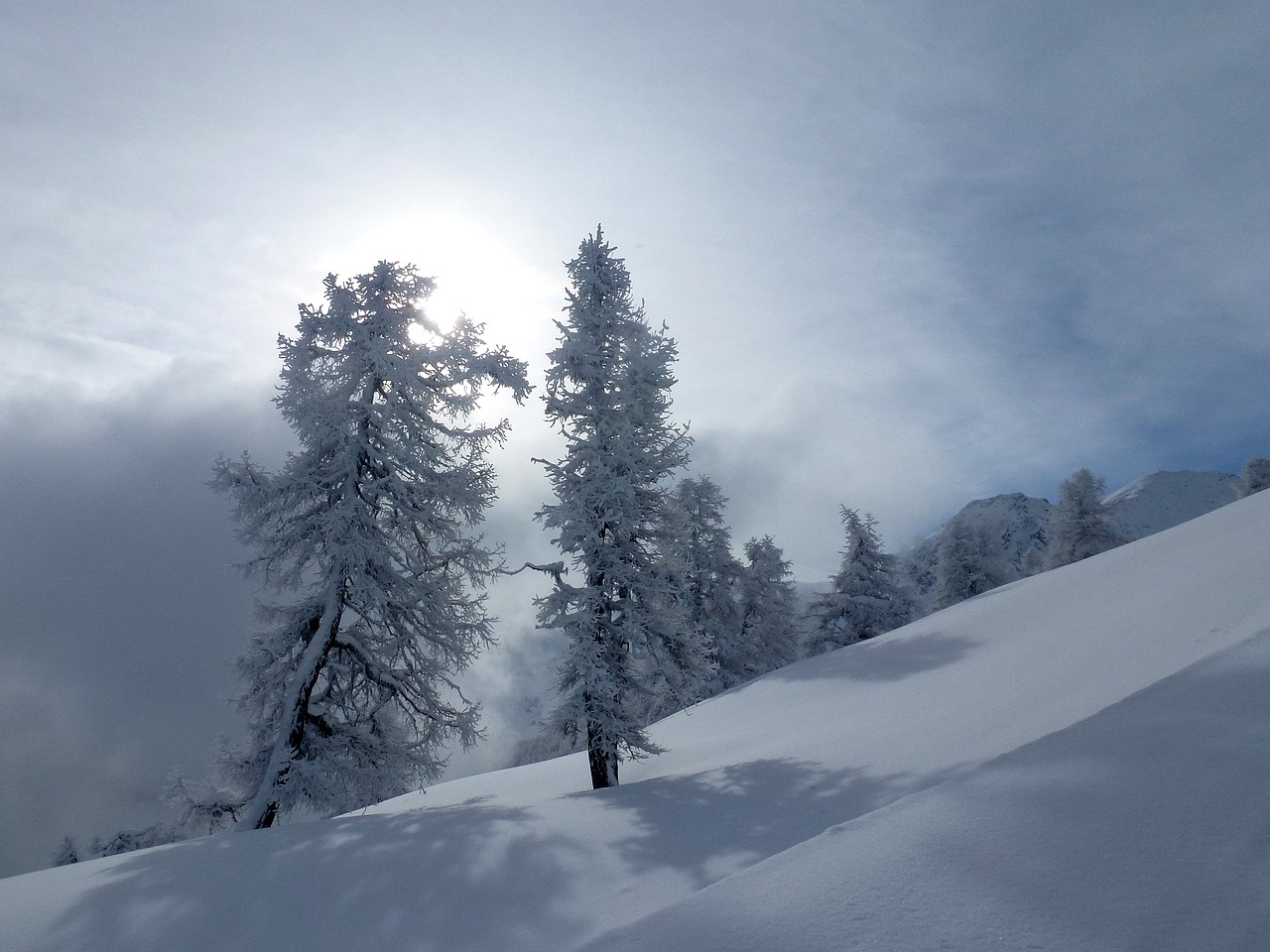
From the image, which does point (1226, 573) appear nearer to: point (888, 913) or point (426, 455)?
point (888, 913)

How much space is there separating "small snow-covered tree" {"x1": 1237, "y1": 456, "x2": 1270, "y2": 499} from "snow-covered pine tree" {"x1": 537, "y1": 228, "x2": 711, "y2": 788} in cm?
5278

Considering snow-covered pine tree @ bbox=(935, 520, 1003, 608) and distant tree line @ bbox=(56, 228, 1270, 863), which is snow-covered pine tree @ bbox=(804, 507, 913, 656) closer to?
snow-covered pine tree @ bbox=(935, 520, 1003, 608)

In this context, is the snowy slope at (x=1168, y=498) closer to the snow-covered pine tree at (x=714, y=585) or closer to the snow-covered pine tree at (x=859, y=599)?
the snow-covered pine tree at (x=859, y=599)

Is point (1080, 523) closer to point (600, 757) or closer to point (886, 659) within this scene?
point (886, 659)

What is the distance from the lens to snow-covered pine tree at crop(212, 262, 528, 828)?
1153 centimetres

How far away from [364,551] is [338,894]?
19.6ft

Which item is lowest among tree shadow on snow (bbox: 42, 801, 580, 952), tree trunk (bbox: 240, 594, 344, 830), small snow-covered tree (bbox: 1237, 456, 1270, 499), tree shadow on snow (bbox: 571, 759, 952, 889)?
tree shadow on snow (bbox: 571, 759, 952, 889)

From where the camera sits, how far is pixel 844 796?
26.3 feet

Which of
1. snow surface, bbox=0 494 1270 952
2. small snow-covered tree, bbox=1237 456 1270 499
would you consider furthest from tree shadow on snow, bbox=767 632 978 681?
small snow-covered tree, bbox=1237 456 1270 499

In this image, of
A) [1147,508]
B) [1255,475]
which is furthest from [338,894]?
[1147,508]

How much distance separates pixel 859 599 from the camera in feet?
111

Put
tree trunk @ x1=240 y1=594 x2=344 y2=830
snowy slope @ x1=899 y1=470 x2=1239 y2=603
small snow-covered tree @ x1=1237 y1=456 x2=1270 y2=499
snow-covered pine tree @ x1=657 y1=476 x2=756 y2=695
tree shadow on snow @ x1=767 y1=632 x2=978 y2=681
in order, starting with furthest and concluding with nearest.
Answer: snowy slope @ x1=899 y1=470 x2=1239 y2=603 → small snow-covered tree @ x1=1237 y1=456 x2=1270 y2=499 → snow-covered pine tree @ x1=657 y1=476 x2=756 y2=695 → tree shadow on snow @ x1=767 y1=632 x2=978 y2=681 → tree trunk @ x1=240 y1=594 x2=344 y2=830

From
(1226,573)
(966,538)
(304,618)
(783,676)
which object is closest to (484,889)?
(304,618)

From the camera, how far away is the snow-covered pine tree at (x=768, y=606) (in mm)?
32812
